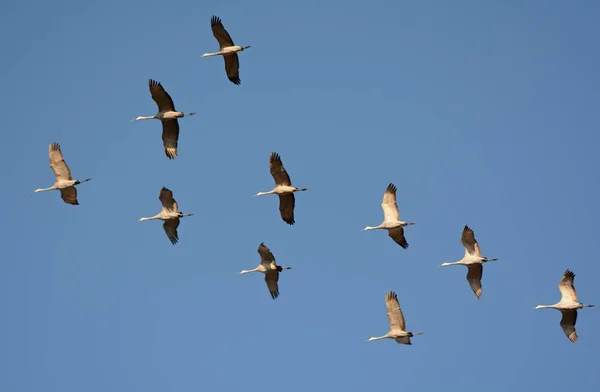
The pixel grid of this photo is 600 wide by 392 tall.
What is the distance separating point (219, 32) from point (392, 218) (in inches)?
434

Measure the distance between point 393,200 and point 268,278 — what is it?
688 centimetres

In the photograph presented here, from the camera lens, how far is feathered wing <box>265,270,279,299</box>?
93.8m

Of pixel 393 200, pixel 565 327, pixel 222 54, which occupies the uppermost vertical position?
pixel 222 54

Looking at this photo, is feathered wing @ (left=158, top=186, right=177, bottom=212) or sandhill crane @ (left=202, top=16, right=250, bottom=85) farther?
feathered wing @ (left=158, top=186, right=177, bottom=212)

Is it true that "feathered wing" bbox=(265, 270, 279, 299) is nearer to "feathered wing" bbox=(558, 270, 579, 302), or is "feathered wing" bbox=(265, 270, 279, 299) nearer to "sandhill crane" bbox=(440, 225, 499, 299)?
"sandhill crane" bbox=(440, 225, 499, 299)

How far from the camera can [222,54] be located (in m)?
90.6

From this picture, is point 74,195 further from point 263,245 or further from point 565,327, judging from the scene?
point 565,327

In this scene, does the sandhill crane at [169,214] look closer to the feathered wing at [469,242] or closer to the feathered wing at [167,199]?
the feathered wing at [167,199]

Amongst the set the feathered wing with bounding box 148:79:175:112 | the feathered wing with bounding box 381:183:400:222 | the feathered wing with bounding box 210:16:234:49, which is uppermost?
the feathered wing with bounding box 210:16:234:49

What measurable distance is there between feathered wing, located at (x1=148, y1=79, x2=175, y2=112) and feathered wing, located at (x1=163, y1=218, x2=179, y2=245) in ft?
19.7

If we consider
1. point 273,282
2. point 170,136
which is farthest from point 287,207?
point 170,136

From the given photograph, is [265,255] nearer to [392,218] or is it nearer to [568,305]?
[392,218]

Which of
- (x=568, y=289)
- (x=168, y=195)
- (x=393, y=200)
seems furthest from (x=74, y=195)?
(x=568, y=289)

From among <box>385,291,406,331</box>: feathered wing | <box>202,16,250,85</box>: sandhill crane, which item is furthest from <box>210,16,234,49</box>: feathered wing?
<box>385,291,406,331</box>: feathered wing
